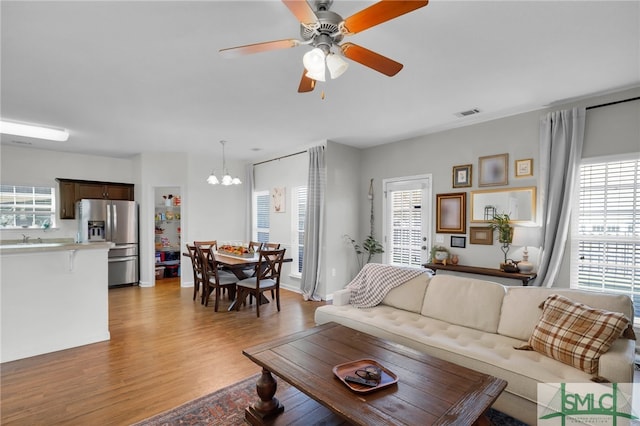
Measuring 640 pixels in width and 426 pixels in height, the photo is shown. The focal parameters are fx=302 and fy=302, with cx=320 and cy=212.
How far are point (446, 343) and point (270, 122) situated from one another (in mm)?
3358

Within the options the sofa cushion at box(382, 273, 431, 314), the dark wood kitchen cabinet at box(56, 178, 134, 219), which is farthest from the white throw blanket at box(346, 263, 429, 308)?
the dark wood kitchen cabinet at box(56, 178, 134, 219)

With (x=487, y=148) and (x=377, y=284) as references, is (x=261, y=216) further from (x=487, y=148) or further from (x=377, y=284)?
(x=487, y=148)

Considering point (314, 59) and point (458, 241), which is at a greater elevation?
point (314, 59)

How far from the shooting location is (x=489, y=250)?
13.4ft

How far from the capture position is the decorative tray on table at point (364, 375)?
159 cm

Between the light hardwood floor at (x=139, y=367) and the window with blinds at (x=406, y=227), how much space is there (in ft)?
6.11

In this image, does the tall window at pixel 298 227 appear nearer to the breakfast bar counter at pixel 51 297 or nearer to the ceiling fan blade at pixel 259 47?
the breakfast bar counter at pixel 51 297

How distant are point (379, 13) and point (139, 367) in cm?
343

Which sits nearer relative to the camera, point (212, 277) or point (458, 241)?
point (458, 241)

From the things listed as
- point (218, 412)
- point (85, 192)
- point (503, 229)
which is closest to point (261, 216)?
point (85, 192)

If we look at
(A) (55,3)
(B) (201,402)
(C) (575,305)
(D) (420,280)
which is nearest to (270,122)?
(A) (55,3)

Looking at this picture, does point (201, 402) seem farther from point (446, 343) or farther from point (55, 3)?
point (55, 3)

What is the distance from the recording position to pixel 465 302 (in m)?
2.79

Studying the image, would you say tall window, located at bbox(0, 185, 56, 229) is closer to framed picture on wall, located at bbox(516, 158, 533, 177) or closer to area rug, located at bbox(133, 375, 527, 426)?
area rug, located at bbox(133, 375, 527, 426)
